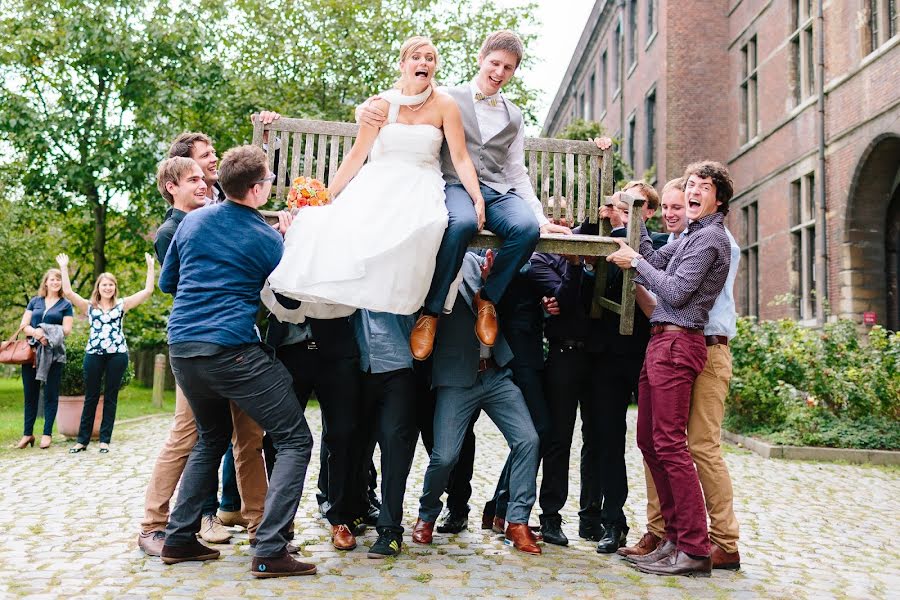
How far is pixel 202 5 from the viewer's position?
21172mm

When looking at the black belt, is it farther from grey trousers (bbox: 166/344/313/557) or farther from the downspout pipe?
the downspout pipe

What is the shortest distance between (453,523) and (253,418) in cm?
196

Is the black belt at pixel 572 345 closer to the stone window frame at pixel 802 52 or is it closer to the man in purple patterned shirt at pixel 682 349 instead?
the man in purple patterned shirt at pixel 682 349

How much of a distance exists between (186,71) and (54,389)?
453 inches

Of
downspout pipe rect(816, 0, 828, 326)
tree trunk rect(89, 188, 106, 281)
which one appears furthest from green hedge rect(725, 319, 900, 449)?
tree trunk rect(89, 188, 106, 281)

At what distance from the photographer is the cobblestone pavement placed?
4648 millimetres

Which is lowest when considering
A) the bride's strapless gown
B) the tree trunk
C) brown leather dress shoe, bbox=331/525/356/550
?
brown leather dress shoe, bbox=331/525/356/550

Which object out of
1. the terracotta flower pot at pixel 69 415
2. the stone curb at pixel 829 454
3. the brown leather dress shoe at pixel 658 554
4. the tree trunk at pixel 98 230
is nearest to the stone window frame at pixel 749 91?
the stone curb at pixel 829 454

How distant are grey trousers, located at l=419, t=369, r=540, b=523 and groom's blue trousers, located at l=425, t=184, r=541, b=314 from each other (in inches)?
23.9

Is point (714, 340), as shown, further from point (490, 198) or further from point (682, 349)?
point (490, 198)

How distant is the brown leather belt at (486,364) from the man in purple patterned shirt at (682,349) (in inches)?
37.4

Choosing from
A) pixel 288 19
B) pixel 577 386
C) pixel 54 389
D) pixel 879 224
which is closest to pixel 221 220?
pixel 577 386

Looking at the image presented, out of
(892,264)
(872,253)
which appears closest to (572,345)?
(872,253)

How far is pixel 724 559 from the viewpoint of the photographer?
209 inches
